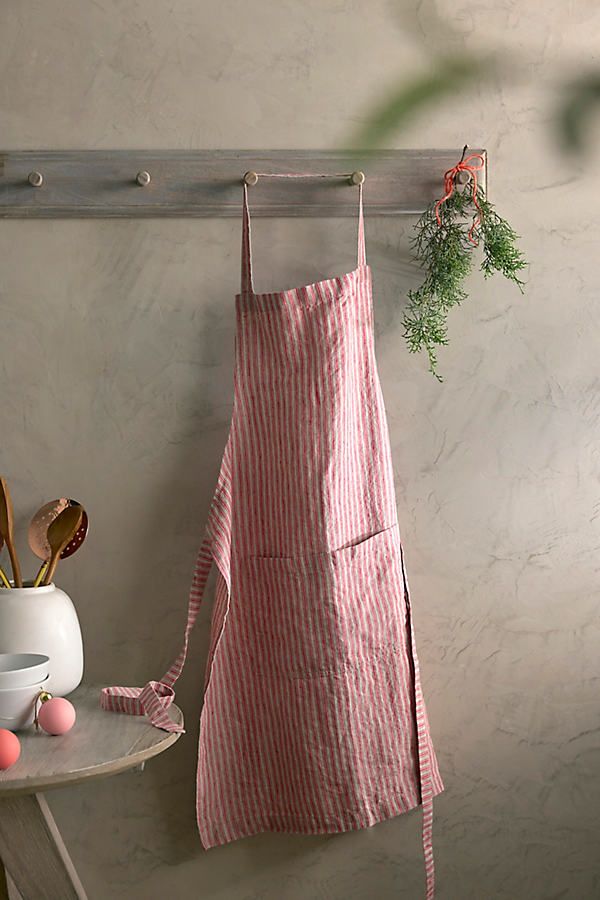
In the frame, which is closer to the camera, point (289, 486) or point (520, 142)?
point (289, 486)

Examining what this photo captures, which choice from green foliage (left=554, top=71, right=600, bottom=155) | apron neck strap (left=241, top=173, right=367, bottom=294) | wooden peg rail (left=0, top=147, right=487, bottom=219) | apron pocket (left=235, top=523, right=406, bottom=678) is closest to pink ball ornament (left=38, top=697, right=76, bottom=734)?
apron pocket (left=235, top=523, right=406, bottom=678)

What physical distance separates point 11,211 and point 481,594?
1.07m

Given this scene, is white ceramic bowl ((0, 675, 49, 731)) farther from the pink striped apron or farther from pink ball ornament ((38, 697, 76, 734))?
the pink striped apron

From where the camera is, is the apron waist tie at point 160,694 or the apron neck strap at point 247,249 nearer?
the apron waist tie at point 160,694

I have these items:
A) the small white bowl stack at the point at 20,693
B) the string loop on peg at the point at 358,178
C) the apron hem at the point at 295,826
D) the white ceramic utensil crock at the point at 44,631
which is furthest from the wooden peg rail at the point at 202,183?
the apron hem at the point at 295,826

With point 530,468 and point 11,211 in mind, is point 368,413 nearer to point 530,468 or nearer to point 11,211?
point 530,468

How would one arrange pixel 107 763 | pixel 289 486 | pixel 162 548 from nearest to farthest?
pixel 107 763, pixel 289 486, pixel 162 548

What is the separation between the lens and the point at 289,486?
4.91 ft

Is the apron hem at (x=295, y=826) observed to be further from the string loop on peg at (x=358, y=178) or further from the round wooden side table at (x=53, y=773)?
the string loop on peg at (x=358, y=178)

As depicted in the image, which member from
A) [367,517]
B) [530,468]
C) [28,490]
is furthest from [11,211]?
[530,468]

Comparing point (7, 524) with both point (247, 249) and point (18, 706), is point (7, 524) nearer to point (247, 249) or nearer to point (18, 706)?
point (18, 706)

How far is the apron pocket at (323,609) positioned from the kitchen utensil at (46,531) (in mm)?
271

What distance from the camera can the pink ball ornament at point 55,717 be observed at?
1.24 metres

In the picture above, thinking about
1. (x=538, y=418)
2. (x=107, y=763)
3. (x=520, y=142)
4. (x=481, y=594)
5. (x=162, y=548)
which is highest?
(x=520, y=142)
